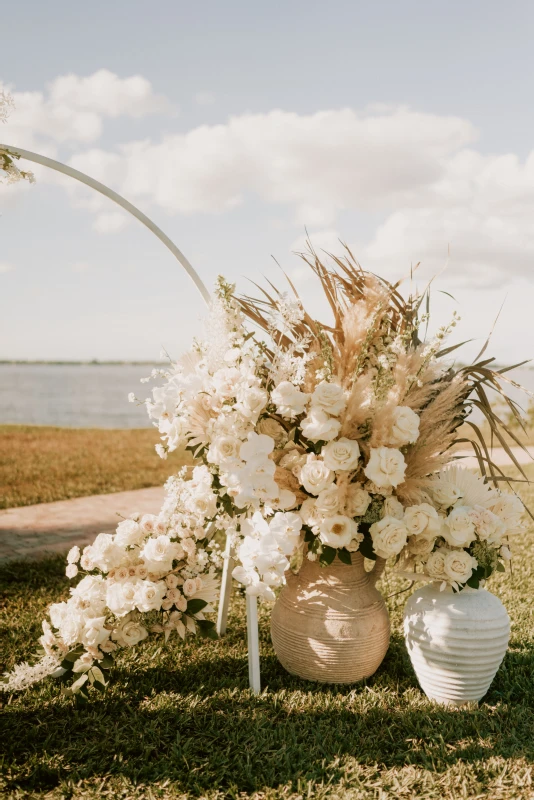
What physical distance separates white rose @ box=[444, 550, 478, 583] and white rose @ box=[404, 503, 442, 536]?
119 millimetres

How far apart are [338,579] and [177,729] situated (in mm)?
870

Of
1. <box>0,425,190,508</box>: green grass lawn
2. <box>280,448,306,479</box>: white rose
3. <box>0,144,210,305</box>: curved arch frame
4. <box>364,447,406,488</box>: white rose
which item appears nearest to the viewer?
<box>364,447,406,488</box>: white rose

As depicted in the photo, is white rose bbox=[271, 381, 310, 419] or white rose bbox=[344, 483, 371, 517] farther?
white rose bbox=[344, 483, 371, 517]

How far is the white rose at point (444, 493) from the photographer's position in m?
2.62

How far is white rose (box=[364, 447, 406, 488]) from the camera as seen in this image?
7.71ft

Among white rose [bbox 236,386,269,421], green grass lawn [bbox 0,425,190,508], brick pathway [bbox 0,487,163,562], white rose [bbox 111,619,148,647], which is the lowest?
green grass lawn [bbox 0,425,190,508]

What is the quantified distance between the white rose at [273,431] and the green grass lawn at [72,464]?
193 inches

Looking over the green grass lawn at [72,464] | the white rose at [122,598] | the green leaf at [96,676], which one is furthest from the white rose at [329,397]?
the green grass lawn at [72,464]

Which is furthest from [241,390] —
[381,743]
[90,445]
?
[90,445]

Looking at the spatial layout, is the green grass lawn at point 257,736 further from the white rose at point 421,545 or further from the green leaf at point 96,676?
the white rose at point 421,545

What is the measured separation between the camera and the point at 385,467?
7.70 feet

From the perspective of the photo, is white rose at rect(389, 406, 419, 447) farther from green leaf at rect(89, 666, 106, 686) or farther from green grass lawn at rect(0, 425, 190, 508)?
green grass lawn at rect(0, 425, 190, 508)

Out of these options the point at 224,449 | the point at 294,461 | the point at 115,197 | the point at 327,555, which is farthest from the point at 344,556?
the point at 115,197

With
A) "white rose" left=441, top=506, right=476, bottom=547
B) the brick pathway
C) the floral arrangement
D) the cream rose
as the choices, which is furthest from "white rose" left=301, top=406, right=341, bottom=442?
the brick pathway
